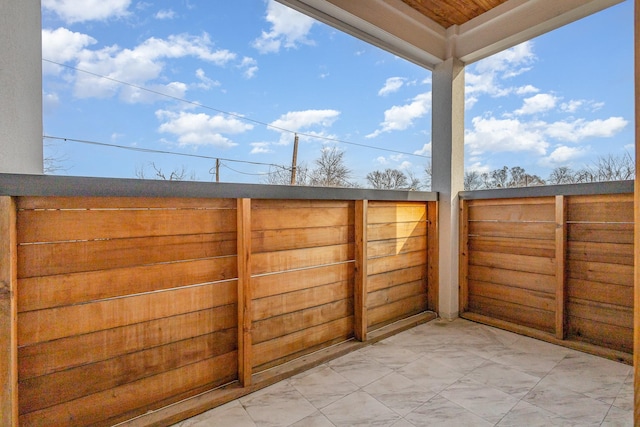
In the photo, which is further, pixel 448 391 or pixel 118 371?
pixel 448 391

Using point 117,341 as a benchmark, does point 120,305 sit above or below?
above

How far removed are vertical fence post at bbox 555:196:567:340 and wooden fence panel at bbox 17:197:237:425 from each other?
7.45 ft

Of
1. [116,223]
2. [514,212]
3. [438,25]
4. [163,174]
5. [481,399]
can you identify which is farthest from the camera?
[438,25]

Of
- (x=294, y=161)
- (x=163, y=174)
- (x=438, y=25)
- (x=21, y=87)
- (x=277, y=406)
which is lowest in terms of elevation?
(x=277, y=406)

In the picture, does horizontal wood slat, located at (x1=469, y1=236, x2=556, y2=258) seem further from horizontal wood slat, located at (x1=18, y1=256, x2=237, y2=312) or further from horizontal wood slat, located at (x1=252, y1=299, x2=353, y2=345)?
horizontal wood slat, located at (x1=18, y1=256, x2=237, y2=312)

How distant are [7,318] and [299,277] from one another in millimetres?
1347

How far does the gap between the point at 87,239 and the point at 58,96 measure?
0.61 m

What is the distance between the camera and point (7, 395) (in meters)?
1.18

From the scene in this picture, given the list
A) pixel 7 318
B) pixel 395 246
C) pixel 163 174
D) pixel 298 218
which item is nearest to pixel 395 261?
pixel 395 246

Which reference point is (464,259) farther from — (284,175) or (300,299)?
(284,175)

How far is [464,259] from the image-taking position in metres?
2.94

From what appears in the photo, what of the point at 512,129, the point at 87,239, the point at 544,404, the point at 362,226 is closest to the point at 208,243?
the point at 87,239

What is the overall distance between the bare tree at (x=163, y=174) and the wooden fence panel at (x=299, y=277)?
0.40 metres

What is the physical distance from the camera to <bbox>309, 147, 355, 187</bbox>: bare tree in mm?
2217
